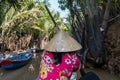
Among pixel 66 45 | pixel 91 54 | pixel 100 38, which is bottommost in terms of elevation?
pixel 91 54

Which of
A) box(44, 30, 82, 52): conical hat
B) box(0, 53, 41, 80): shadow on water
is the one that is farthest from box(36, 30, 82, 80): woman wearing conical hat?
box(0, 53, 41, 80): shadow on water

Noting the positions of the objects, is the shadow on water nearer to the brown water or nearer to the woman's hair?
the brown water

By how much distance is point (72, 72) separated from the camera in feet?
8.98

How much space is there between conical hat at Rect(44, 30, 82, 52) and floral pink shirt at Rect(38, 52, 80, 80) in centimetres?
7

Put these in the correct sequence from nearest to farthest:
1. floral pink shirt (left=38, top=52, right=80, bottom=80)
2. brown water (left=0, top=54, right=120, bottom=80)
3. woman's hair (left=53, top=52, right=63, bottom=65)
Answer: floral pink shirt (left=38, top=52, right=80, bottom=80) → woman's hair (left=53, top=52, right=63, bottom=65) → brown water (left=0, top=54, right=120, bottom=80)

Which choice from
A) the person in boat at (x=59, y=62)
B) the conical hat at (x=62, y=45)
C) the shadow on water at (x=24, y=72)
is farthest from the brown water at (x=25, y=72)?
the person in boat at (x=59, y=62)

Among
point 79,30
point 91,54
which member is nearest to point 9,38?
point 79,30

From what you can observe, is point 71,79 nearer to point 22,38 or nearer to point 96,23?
point 96,23

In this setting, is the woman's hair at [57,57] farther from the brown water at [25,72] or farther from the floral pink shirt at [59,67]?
the brown water at [25,72]

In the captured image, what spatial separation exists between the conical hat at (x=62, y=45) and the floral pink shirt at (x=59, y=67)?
0.24 ft

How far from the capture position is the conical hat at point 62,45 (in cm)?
274

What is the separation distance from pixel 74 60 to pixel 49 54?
1.03 feet

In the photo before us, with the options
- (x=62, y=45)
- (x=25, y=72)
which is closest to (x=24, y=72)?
(x=25, y=72)

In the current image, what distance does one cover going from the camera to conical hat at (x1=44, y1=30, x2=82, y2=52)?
274 cm
